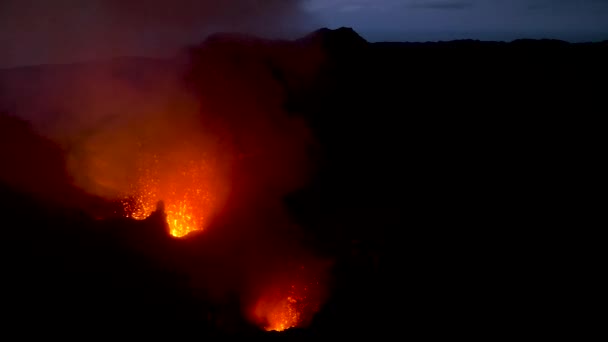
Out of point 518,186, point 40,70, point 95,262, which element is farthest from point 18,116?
point 518,186

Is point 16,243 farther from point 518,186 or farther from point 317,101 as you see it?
point 518,186

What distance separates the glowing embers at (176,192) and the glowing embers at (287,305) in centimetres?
192

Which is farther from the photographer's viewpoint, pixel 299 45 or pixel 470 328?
pixel 299 45

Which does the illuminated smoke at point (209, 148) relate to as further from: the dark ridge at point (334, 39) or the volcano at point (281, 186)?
the dark ridge at point (334, 39)

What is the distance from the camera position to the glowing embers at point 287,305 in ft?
25.8

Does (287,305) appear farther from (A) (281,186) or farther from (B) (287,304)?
(A) (281,186)

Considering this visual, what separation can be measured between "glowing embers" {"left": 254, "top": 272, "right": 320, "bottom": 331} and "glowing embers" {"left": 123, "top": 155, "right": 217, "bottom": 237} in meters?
1.92

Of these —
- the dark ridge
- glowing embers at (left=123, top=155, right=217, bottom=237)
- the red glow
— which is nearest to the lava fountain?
glowing embers at (left=123, top=155, right=217, bottom=237)

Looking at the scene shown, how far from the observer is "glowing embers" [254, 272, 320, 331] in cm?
787

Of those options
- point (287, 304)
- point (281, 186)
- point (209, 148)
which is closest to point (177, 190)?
point (209, 148)

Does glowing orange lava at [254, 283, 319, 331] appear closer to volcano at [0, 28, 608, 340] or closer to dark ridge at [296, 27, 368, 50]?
volcano at [0, 28, 608, 340]

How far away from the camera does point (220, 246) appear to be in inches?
314

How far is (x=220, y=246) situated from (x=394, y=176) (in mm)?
4519

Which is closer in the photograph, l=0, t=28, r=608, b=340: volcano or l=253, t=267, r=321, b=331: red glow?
l=0, t=28, r=608, b=340: volcano
